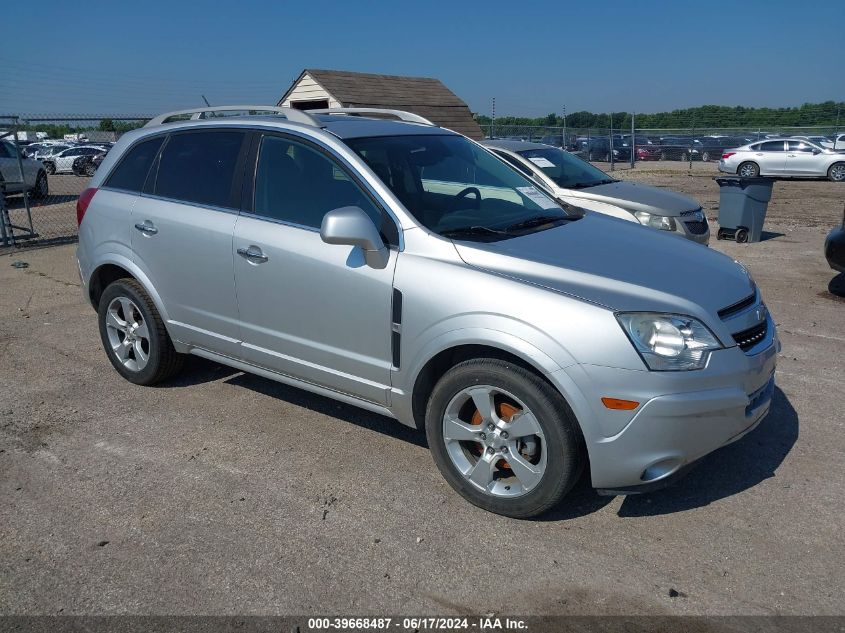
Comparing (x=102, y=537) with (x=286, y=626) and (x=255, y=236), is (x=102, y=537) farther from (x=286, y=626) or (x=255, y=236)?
(x=255, y=236)

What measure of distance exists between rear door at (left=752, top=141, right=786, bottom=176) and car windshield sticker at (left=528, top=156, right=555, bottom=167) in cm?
1827

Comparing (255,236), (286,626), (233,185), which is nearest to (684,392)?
(286,626)

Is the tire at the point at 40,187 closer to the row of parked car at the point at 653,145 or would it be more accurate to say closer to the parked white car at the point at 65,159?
the parked white car at the point at 65,159

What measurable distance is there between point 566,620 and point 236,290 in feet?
8.63

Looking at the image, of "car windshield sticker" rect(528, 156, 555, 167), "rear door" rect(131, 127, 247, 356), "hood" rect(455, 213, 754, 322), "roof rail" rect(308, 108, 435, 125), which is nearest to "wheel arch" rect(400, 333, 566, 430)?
"hood" rect(455, 213, 754, 322)

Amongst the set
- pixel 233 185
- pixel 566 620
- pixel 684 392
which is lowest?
pixel 566 620

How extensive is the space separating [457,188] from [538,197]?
0.64 m

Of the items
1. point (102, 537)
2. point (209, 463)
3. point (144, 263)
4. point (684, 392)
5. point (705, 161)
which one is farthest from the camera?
point (705, 161)

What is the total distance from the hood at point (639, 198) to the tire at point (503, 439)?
17.7 feet

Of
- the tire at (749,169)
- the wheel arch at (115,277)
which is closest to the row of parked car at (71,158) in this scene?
the tire at (749,169)

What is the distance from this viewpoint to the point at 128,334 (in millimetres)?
5219

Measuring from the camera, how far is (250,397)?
507 cm

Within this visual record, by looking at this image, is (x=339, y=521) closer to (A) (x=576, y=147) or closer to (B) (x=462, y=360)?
(B) (x=462, y=360)

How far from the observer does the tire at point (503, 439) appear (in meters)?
3.26
